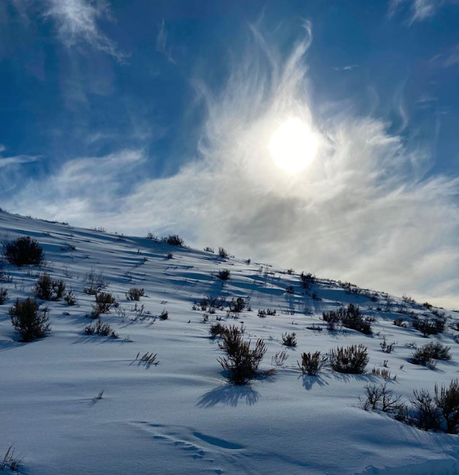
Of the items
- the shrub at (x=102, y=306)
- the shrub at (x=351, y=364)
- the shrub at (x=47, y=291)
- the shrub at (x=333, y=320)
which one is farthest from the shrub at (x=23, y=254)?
the shrub at (x=351, y=364)

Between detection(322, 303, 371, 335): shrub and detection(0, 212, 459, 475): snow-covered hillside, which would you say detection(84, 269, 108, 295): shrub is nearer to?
detection(0, 212, 459, 475): snow-covered hillside

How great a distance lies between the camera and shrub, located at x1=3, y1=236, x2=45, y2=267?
28.4 ft

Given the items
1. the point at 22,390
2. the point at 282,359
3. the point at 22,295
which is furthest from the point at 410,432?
the point at 22,295

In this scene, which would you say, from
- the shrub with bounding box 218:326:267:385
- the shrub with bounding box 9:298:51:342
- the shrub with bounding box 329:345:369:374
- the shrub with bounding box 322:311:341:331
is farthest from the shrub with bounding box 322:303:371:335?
the shrub with bounding box 9:298:51:342

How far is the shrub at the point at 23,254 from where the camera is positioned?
866 centimetres

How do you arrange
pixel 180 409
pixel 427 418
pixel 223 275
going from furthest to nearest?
pixel 223 275, pixel 427 418, pixel 180 409

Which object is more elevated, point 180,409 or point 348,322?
point 348,322

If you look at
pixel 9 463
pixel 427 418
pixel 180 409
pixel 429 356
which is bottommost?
pixel 9 463

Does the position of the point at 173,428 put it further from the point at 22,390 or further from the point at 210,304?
the point at 210,304

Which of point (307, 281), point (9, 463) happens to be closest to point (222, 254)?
point (307, 281)

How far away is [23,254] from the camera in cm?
870

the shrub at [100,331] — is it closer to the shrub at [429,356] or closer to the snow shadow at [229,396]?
the snow shadow at [229,396]

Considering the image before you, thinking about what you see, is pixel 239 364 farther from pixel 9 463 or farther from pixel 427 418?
pixel 9 463

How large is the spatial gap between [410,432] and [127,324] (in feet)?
12.8
